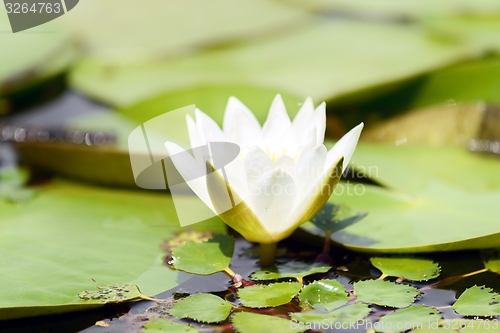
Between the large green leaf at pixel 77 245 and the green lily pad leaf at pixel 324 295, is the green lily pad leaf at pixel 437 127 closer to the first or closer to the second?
the large green leaf at pixel 77 245

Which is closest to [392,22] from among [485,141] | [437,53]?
[437,53]

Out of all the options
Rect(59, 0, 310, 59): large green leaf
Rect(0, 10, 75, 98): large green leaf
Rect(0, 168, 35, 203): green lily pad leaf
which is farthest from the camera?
Rect(59, 0, 310, 59): large green leaf

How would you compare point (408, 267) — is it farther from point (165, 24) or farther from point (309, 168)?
point (165, 24)

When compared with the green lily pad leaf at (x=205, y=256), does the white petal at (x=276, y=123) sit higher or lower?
higher

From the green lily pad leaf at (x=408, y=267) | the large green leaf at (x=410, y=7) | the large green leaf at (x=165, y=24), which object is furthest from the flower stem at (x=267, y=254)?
the large green leaf at (x=410, y=7)

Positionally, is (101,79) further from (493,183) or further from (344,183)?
(493,183)

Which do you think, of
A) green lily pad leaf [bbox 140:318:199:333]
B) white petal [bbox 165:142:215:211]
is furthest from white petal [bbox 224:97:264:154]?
green lily pad leaf [bbox 140:318:199:333]

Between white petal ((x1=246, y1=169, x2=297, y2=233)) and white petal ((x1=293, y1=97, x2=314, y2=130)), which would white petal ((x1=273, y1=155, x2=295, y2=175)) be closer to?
white petal ((x1=246, y1=169, x2=297, y2=233))
